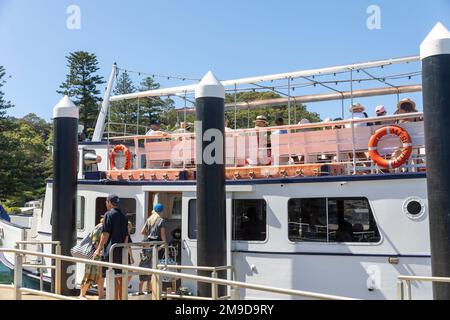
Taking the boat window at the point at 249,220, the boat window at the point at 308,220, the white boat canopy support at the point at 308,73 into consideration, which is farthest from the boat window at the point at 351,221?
the white boat canopy support at the point at 308,73

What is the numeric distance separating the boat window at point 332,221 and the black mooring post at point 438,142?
79.7 inches

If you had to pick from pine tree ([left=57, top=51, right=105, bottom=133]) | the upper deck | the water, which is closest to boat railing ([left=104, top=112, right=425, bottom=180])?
the upper deck

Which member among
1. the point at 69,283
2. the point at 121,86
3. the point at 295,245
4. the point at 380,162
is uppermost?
the point at 121,86

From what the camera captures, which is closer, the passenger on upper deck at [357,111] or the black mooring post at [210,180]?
the black mooring post at [210,180]

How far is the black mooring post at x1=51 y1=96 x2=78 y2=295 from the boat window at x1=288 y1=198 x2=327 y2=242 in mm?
3962

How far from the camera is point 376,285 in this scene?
857cm

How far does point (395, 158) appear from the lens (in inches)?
345

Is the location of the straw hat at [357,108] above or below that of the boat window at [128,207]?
above

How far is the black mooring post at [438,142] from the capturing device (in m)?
6.67

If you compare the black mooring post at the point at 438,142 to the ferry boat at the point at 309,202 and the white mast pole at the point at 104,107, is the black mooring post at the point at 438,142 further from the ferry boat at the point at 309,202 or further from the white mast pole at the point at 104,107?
the white mast pole at the point at 104,107

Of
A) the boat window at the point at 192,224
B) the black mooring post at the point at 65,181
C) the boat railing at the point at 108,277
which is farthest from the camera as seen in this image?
the boat window at the point at 192,224
